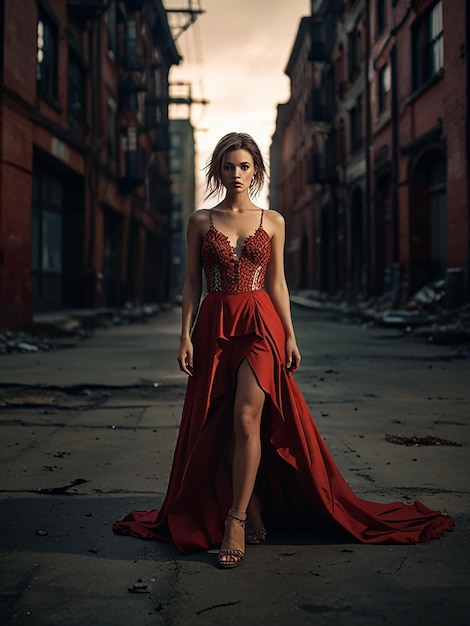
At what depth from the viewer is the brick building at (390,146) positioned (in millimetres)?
15234

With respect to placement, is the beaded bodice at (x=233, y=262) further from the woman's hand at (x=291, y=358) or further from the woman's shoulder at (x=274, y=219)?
the woman's hand at (x=291, y=358)

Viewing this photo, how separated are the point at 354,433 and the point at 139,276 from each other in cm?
2511

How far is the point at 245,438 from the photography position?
9.19 feet

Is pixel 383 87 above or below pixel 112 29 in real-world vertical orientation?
below

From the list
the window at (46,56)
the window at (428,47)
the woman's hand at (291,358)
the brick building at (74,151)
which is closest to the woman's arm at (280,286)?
the woman's hand at (291,358)

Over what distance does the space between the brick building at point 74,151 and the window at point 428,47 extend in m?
8.13

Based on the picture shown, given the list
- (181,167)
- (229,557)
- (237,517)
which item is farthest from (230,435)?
(181,167)

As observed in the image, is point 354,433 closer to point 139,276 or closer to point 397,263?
point 397,263

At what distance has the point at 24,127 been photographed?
1330 centimetres

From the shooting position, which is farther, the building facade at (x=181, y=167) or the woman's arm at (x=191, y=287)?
the building facade at (x=181, y=167)

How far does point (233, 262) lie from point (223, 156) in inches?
18.4

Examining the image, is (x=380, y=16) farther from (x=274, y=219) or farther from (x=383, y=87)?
(x=274, y=219)

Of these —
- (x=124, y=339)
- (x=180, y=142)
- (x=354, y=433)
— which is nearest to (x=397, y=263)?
(x=124, y=339)

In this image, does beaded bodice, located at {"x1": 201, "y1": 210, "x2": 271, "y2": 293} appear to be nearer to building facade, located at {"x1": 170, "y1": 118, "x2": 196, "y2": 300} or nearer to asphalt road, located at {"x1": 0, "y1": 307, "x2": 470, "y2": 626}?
asphalt road, located at {"x1": 0, "y1": 307, "x2": 470, "y2": 626}
